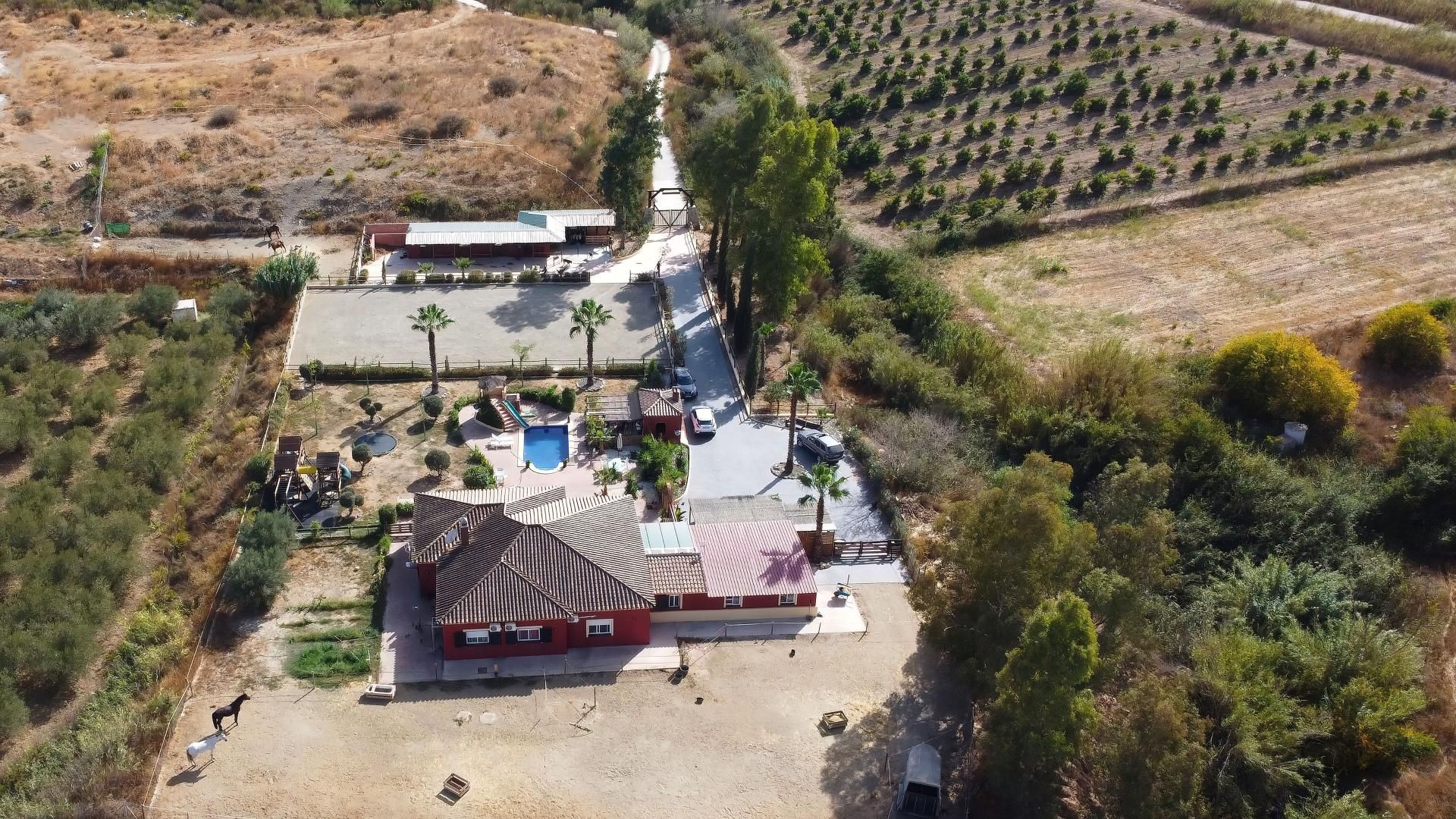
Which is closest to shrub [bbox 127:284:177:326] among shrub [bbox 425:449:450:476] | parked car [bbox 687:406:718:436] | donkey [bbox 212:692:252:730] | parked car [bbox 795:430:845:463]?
shrub [bbox 425:449:450:476]


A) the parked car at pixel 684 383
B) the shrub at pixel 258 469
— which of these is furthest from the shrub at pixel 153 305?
the parked car at pixel 684 383

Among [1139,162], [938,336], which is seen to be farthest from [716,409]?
[1139,162]

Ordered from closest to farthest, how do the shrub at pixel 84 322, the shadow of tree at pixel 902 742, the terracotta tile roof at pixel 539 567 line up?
the shadow of tree at pixel 902 742 < the terracotta tile roof at pixel 539 567 < the shrub at pixel 84 322

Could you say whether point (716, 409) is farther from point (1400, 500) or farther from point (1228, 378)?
point (1400, 500)

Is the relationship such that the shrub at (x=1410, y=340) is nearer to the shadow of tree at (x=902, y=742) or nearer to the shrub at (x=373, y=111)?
the shadow of tree at (x=902, y=742)

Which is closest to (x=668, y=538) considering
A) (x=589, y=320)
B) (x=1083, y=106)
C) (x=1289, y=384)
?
(x=589, y=320)

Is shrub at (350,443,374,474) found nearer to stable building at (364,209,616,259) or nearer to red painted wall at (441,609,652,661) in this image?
red painted wall at (441,609,652,661)
